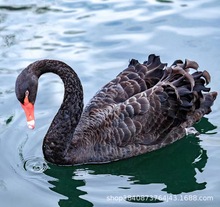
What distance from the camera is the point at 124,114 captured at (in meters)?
6.18

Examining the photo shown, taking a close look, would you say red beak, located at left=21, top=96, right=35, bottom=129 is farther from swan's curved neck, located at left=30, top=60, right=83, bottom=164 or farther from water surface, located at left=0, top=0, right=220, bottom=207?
water surface, located at left=0, top=0, right=220, bottom=207

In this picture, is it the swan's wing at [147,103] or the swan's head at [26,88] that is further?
the swan's wing at [147,103]

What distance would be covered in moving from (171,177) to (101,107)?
Result: 0.87 m

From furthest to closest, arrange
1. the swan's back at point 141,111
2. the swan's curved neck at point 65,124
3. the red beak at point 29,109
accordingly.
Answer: the swan's back at point 141,111, the swan's curved neck at point 65,124, the red beak at point 29,109

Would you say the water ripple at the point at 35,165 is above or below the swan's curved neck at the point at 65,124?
below

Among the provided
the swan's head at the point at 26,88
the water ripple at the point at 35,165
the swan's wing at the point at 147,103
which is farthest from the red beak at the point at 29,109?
the swan's wing at the point at 147,103

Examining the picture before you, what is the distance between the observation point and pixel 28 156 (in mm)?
6242

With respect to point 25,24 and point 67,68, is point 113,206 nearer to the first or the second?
point 67,68

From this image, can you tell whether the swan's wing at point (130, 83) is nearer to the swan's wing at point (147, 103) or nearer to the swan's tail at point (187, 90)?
the swan's wing at point (147, 103)

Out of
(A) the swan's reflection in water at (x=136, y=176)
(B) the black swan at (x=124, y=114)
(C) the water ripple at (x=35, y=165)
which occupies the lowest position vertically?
(A) the swan's reflection in water at (x=136, y=176)

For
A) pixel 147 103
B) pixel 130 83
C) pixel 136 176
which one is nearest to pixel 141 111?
pixel 147 103

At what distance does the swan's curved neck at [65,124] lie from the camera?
6045 millimetres

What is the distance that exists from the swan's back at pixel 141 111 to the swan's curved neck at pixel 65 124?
14cm

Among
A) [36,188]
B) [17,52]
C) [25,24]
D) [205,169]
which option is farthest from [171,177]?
[25,24]
